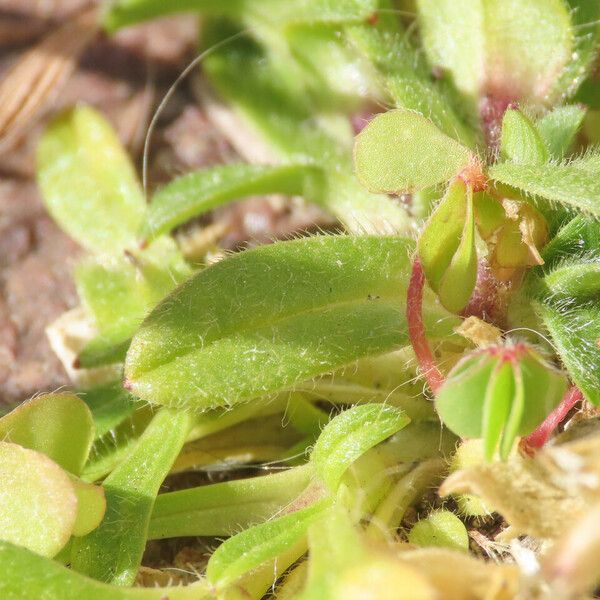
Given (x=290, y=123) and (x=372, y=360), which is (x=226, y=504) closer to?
(x=372, y=360)

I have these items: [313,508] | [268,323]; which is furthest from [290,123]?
[313,508]

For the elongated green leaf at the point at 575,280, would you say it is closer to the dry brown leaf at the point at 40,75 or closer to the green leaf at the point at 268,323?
the green leaf at the point at 268,323

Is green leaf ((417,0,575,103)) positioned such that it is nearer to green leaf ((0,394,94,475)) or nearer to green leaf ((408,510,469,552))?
green leaf ((408,510,469,552))

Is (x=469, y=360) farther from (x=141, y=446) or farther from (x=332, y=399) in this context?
(x=141, y=446)

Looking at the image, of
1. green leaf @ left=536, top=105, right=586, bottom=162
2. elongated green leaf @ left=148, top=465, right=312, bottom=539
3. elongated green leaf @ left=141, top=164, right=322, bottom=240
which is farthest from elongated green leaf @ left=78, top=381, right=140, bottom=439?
green leaf @ left=536, top=105, right=586, bottom=162

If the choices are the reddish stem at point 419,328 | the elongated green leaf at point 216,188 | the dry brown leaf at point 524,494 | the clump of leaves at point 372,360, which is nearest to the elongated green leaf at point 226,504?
the clump of leaves at point 372,360
